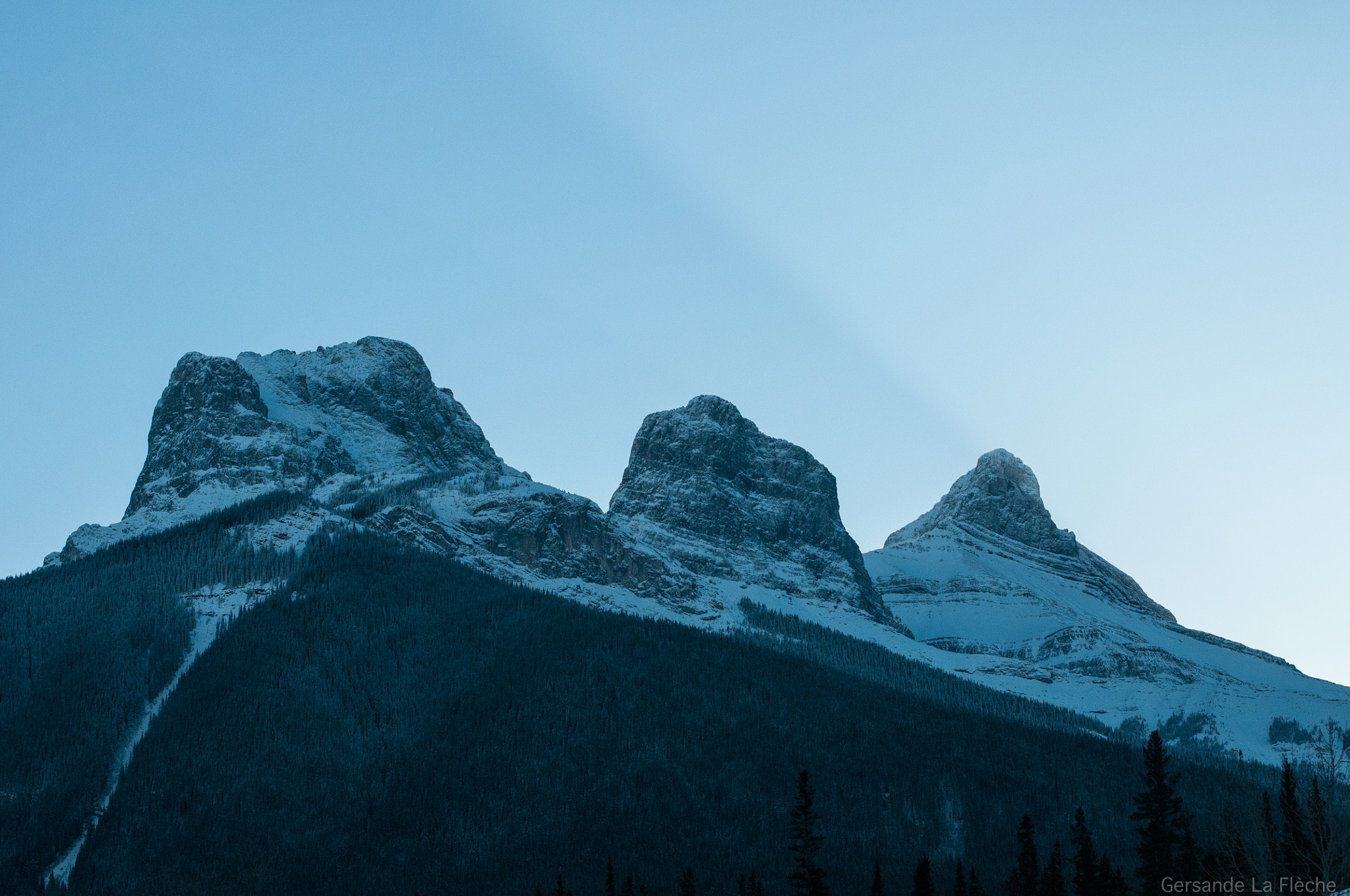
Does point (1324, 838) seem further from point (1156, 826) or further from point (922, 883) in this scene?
point (922, 883)

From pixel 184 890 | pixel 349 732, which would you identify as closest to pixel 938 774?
pixel 349 732

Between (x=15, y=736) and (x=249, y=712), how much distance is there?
1000 inches

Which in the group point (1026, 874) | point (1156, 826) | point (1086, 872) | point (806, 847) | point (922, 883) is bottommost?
point (922, 883)

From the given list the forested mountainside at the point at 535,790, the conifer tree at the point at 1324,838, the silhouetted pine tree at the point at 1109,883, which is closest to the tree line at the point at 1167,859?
the silhouetted pine tree at the point at 1109,883

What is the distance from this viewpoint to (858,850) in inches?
6762

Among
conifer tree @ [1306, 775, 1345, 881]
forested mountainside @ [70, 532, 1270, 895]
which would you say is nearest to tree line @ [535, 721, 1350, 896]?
conifer tree @ [1306, 775, 1345, 881]

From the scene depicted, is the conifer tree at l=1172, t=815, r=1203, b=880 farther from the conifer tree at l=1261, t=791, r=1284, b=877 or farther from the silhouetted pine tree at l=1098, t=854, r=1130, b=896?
the conifer tree at l=1261, t=791, r=1284, b=877

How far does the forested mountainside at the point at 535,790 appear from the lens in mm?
166000

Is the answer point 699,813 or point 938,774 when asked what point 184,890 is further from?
point 938,774

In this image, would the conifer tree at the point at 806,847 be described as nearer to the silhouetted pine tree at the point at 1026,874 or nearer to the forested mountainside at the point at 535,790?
the silhouetted pine tree at the point at 1026,874

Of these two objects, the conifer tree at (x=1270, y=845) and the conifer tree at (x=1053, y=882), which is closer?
the conifer tree at (x=1270, y=845)

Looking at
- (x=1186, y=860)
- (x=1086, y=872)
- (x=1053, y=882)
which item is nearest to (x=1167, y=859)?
(x=1186, y=860)

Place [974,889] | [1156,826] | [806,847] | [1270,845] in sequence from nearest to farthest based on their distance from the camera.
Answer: [1270,845] → [1156,826] → [974,889] → [806,847]

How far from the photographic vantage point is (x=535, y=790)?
17938 cm
